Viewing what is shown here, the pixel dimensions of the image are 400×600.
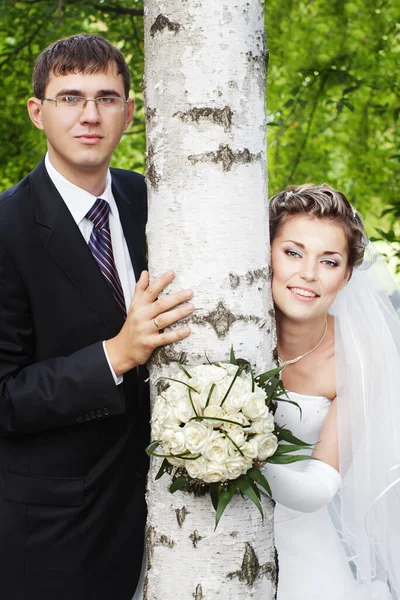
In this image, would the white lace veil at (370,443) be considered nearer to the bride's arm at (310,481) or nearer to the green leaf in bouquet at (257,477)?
the bride's arm at (310,481)

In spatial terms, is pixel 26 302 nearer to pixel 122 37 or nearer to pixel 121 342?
pixel 121 342

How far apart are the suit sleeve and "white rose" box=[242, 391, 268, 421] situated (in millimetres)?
525

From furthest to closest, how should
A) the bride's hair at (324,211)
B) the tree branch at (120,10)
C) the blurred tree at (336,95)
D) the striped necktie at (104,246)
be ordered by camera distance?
the tree branch at (120,10) < the blurred tree at (336,95) < the bride's hair at (324,211) < the striped necktie at (104,246)

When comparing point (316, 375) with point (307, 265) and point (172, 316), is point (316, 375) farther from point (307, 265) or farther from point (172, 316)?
point (172, 316)

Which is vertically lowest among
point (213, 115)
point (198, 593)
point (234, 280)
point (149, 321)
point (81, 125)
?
point (198, 593)

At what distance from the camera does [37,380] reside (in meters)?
2.37

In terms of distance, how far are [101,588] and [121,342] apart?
993mm

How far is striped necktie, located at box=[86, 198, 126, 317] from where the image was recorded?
8.73 feet

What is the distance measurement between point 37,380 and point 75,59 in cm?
120

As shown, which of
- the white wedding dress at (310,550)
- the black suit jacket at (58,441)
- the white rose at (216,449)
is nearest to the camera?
the white rose at (216,449)

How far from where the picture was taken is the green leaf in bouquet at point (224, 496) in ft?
6.25

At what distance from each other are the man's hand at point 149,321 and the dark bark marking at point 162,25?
64 centimetres

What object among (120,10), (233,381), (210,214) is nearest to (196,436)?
(233,381)

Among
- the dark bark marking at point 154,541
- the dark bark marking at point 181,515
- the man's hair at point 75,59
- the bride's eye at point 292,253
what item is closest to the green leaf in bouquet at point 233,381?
the dark bark marking at point 181,515
